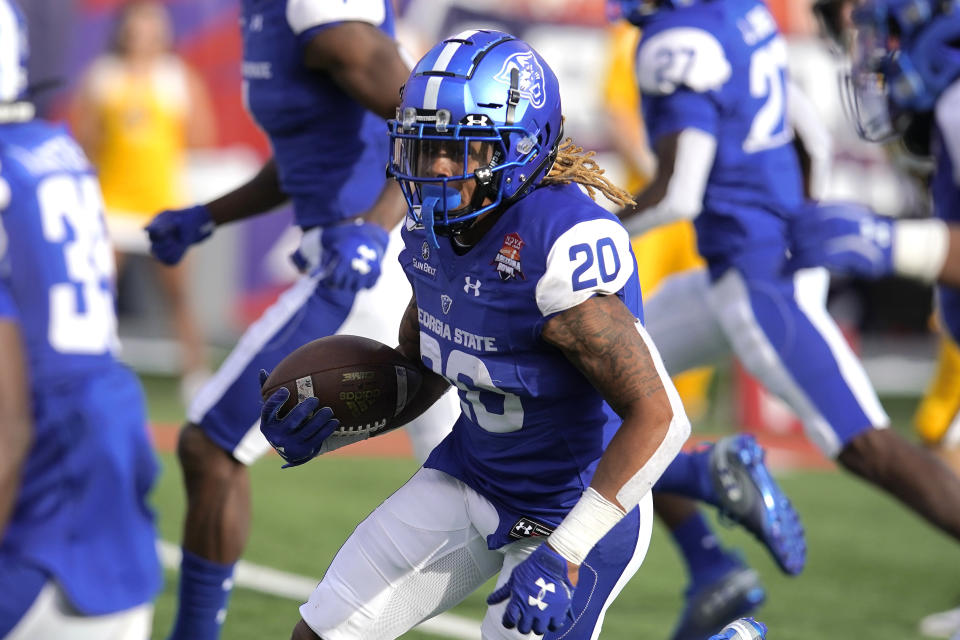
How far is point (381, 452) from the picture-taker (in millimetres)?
7484

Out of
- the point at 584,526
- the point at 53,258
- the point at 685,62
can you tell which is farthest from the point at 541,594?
the point at 685,62

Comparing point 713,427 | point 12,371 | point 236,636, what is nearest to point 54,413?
point 12,371

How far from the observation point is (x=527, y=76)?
2.76 m

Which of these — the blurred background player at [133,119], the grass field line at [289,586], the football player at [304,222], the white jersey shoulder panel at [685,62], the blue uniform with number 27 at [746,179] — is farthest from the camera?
the blurred background player at [133,119]

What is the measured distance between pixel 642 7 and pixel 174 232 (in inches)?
64.0

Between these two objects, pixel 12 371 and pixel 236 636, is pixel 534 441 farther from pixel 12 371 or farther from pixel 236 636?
pixel 236 636

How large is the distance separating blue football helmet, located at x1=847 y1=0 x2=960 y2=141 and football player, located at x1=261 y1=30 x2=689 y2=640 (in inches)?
45.4

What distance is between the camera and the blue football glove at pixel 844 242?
2709 mm

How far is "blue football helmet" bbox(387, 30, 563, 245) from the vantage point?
2.68 meters

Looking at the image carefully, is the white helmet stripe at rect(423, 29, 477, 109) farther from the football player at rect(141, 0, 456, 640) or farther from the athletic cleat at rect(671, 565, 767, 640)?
the athletic cleat at rect(671, 565, 767, 640)

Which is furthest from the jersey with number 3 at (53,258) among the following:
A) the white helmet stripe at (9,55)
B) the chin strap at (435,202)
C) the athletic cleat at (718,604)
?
the athletic cleat at (718,604)

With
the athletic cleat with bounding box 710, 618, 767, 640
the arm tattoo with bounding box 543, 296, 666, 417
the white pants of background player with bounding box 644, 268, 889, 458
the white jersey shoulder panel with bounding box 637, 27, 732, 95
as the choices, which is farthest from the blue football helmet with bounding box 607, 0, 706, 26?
the athletic cleat with bounding box 710, 618, 767, 640

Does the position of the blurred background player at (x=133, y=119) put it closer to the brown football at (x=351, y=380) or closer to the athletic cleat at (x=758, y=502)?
the athletic cleat at (x=758, y=502)

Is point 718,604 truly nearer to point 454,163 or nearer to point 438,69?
point 454,163
